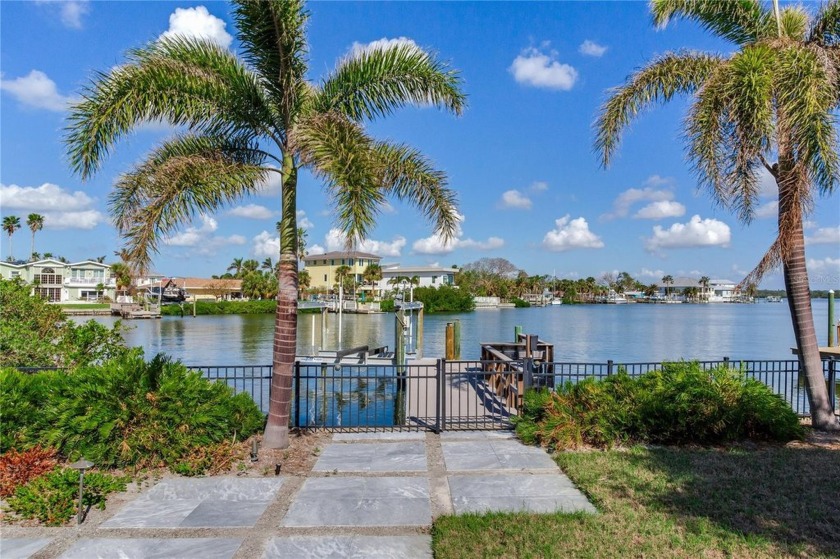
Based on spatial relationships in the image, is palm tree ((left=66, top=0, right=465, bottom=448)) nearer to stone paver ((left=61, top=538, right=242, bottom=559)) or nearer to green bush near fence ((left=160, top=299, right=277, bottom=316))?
stone paver ((left=61, top=538, right=242, bottom=559))

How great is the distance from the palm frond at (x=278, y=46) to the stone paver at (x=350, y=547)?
18.9 feet

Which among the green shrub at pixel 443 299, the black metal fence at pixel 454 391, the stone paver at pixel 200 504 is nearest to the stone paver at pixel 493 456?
the black metal fence at pixel 454 391

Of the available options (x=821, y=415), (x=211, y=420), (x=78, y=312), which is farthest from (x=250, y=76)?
Result: (x=78, y=312)

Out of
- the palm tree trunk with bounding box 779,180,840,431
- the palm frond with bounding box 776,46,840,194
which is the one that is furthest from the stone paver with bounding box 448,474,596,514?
the palm frond with bounding box 776,46,840,194

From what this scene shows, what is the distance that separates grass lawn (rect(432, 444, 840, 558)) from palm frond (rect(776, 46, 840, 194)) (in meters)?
4.06

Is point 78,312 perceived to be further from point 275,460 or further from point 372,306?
point 275,460

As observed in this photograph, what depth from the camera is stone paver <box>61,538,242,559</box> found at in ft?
15.7

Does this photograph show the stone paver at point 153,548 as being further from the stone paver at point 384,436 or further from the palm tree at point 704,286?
the palm tree at point 704,286

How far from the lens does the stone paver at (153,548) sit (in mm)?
4785

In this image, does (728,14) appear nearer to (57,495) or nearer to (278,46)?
(278,46)

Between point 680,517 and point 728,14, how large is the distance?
880 cm

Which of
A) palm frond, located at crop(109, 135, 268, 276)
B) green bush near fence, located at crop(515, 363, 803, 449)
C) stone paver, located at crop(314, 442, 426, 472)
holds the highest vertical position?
palm frond, located at crop(109, 135, 268, 276)

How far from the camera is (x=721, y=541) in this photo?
480 centimetres

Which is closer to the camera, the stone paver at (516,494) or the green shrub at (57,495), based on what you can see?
the green shrub at (57,495)
